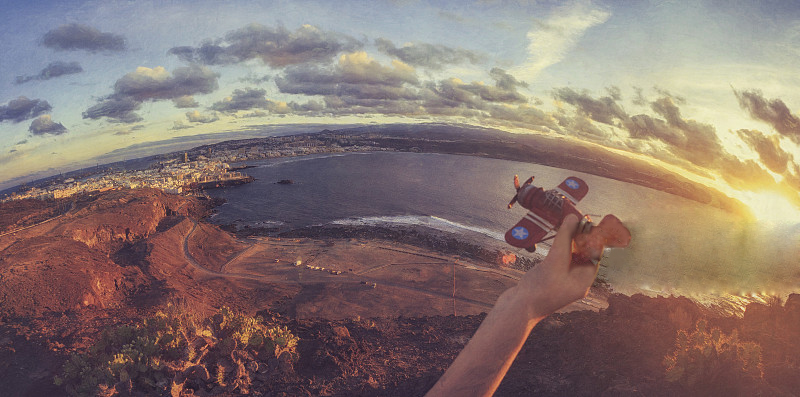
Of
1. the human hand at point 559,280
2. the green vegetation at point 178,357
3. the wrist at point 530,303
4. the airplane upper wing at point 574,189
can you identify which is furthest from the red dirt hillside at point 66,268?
the airplane upper wing at point 574,189

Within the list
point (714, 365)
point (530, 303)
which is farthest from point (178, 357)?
point (714, 365)

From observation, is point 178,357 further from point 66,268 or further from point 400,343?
point 66,268

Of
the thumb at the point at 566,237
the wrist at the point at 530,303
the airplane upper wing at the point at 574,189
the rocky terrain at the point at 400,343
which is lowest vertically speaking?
the rocky terrain at the point at 400,343

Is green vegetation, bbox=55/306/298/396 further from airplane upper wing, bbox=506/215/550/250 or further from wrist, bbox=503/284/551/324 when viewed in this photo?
wrist, bbox=503/284/551/324

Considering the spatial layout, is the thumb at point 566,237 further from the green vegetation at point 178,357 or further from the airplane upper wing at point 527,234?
the green vegetation at point 178,357

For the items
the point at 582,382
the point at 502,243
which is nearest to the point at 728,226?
the point at 502,243
